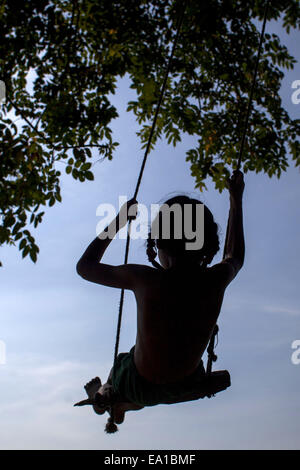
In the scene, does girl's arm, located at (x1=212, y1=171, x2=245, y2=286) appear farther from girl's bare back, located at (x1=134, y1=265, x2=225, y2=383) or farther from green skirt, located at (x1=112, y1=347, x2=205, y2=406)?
green skirt, located at (x1=112, y1=347, x2=205, y2=406)

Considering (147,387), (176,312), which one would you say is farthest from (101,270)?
(147,387)

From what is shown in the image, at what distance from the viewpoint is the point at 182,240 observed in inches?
74.2

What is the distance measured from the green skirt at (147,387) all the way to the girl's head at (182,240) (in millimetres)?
650

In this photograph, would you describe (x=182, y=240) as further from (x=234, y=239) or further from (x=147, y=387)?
(x=147, y=387)

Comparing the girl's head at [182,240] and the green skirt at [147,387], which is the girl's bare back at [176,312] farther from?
the green skirt at [147,387]

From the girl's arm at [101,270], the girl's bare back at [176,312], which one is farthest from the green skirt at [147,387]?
the girl's arm at [101,270]

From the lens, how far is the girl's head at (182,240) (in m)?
1.89

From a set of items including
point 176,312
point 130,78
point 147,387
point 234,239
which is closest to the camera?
point 176,312

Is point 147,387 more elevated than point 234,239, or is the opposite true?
point 234,239

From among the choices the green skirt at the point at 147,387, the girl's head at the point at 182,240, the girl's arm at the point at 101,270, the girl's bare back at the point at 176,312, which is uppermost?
the girl's head at the point at 182,240

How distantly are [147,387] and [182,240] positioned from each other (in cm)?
85

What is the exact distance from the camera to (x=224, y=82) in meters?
5.28

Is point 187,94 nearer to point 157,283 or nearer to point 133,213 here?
point 133,213

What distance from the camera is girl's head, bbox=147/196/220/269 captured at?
1.89 meters
